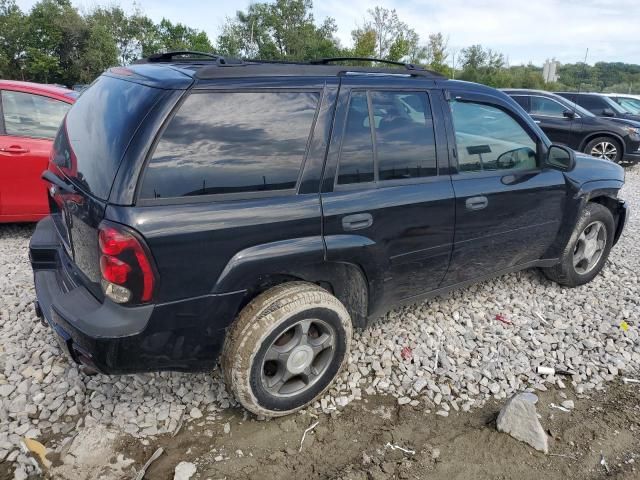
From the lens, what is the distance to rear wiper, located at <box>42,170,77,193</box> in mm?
2355

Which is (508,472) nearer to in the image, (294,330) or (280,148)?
(294,330)

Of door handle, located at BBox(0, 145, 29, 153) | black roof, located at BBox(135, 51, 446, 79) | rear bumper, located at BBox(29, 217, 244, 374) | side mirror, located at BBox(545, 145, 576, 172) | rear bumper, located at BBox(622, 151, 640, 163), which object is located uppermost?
black roof, located at BBox(135, 51, 446, 79)

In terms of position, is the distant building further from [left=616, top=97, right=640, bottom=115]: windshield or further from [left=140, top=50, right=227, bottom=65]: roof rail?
[left=140, top=50, right=227, bottom=65]: roof rail

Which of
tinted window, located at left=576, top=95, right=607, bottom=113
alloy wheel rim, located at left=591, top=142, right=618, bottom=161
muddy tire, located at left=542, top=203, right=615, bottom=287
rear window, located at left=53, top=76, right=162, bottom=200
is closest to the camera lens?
rear window, located at left=53, top=76, right=162, bottom=200

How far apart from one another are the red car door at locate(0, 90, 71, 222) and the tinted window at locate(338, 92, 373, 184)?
3.66 meters

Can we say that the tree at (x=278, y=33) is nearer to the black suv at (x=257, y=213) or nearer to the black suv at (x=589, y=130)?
the black suv at (x=589, y=130)

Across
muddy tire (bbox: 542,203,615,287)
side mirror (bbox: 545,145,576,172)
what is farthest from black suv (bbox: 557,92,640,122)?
side mirror (bbox: 545,145,576,172)

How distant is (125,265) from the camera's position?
6.65 feet

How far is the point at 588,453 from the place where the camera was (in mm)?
2480

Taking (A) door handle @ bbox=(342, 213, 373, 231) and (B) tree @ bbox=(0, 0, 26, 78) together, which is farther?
(B) tree @ bbox=(0, 0, 26, 78)

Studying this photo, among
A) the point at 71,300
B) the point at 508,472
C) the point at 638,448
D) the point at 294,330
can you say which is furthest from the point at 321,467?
the point at 638,448

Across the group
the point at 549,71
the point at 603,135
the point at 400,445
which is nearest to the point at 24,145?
the point at 400,445

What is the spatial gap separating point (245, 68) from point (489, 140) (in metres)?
1.86

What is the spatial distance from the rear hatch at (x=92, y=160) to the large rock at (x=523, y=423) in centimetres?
224
